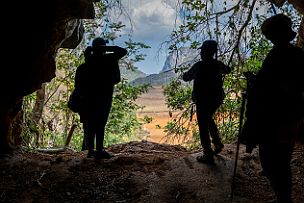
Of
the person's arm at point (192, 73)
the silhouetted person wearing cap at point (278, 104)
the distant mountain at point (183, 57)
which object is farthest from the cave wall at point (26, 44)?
the silhouetted person wearing cap at point (278, 104)

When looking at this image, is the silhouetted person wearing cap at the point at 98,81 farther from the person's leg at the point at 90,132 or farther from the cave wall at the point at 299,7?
the cave wall at the point at 299,7

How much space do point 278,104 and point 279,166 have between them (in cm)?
61

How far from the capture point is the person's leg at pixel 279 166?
13.9 ft

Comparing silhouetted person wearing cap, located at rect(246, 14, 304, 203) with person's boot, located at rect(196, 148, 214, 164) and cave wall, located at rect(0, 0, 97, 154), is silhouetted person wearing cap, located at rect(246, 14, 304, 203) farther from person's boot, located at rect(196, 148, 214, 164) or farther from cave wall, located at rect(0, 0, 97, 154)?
cave wall, located at rect(0, 0, 97, 154)

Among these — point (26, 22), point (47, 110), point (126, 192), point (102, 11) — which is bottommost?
point (126, 192)

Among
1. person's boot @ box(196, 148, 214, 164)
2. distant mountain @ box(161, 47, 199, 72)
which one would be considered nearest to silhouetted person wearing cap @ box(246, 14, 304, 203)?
person's boot @ box(196, 148, 214, 164)

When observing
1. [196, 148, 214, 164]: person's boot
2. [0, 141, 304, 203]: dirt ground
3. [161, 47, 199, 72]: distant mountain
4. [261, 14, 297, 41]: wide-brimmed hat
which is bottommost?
[0, 141, 304, 203]: dirt ground

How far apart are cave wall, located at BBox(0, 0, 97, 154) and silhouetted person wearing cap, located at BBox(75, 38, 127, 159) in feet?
2.85

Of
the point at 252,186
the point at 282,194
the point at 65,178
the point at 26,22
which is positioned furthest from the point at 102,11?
the point at 282,194

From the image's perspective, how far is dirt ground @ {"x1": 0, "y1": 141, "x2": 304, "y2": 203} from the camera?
5.39m

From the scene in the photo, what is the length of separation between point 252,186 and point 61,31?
13.2 feet

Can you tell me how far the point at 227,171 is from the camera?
5.98 metres

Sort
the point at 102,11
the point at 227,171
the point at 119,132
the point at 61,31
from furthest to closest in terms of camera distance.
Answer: the point at 119,132, the point at 102,11, the point at 61,31, the point at 227,171

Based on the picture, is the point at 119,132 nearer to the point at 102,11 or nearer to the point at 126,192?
the point at 102,11
